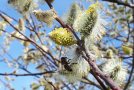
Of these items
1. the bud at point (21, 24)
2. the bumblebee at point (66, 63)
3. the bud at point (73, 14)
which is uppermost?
the bud at point (21, 24)

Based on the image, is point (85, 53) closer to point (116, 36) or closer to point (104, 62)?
point (104, 62)

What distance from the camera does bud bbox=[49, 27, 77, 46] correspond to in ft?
3.91

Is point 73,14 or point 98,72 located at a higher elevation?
point 73,14

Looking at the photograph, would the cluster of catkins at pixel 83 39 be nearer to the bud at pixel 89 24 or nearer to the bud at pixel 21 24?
the bud at pixel 89 24

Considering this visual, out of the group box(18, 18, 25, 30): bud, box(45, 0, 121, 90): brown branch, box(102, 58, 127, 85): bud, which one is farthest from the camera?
box(18, 18, 25, 30): bud

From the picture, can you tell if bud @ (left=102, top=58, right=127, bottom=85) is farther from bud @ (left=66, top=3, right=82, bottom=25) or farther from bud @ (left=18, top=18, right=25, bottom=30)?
bud @ (left=18, top=18, right=25, bottom=30)

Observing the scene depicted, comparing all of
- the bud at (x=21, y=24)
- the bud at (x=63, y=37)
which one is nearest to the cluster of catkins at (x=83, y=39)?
the bud at (x=63, y=37)

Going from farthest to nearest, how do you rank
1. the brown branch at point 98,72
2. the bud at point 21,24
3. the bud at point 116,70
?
1. the bud at point 21,24
2. the bud at point 116,70
3. the brown branch at point 98,72

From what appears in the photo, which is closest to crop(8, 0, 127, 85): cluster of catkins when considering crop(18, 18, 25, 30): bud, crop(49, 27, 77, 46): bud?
crop(49, 27, 77, 46): bud

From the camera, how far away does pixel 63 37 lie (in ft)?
3.92

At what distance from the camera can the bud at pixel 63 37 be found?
119 cm

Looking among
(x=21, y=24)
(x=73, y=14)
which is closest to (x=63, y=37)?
(x=73, y=14)

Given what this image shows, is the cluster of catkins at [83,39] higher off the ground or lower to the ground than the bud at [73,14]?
lower

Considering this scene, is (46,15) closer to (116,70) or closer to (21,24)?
(116,70)
